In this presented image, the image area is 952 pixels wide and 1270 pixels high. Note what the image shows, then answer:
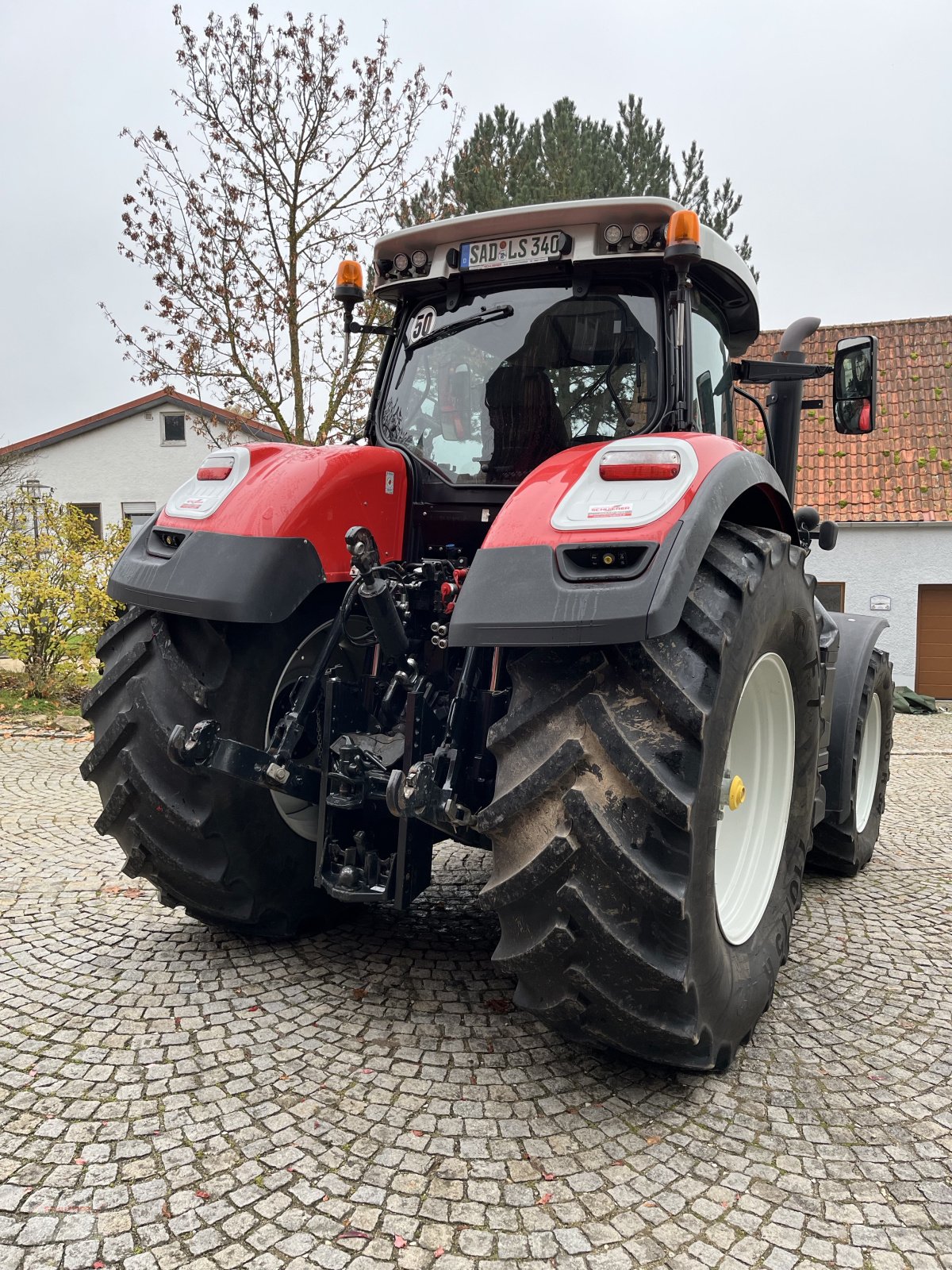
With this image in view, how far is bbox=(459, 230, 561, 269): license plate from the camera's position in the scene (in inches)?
112

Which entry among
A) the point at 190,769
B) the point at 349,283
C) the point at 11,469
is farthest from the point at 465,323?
the point at 11,469

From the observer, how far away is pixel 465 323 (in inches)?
123

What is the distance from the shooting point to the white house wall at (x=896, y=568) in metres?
14.3

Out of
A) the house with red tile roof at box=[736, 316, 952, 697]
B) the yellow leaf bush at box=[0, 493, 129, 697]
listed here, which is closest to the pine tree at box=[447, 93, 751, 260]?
the house with red tile roof at box=[736, 316, 952, 697]

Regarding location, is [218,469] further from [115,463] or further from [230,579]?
[115,463]

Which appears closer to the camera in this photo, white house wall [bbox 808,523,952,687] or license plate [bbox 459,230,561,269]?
license plate [bbox 459,230,561,269]

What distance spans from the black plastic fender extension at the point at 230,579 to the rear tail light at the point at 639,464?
0.95 metres

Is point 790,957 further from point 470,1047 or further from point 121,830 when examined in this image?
point 121,830

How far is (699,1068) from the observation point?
2.16m

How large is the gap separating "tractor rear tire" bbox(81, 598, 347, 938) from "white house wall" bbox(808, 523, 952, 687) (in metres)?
13.1

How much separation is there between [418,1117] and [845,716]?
288 cm

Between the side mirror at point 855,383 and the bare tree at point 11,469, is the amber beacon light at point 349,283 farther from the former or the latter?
the bare tree at point 11,469

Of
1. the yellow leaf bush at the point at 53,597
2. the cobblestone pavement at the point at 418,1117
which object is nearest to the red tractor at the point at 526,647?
the cobblestone pavement at the point at 418,1117

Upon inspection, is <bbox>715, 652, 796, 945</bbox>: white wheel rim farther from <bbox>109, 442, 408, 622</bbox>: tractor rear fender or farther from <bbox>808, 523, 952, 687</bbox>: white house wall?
<bbox>808, 523, 952, 687</bbox>: white house wall
